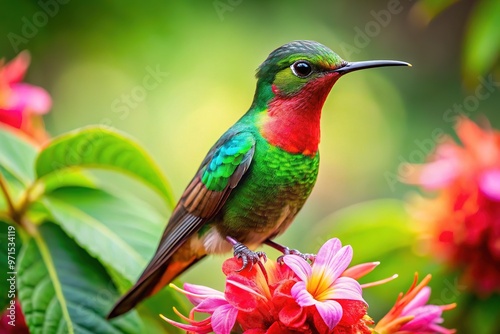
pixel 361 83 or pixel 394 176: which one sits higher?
pixel 361 83

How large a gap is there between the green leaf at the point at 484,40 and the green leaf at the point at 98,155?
1382 millimetres

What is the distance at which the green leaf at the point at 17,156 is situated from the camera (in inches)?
88.6

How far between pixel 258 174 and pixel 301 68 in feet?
1.03

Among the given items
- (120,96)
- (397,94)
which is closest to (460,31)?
(397,94)

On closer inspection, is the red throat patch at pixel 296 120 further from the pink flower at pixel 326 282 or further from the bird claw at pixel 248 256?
the pink flower at pixel 326 282

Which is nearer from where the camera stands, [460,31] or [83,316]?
[83,316]

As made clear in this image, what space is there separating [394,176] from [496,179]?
2.51 meters

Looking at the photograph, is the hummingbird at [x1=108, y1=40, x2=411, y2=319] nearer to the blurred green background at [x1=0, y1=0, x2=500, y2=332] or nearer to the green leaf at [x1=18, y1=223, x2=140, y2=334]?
the green leaf at [x1=18, y1=223, x2=140, y2=334]

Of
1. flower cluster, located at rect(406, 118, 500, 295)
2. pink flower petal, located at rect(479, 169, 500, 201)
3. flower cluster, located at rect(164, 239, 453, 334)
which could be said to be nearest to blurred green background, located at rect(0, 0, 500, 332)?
flower cluster, located at rect(406, 118, 500, 295)

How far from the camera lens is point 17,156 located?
2336 mm

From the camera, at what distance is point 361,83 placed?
6.85 m

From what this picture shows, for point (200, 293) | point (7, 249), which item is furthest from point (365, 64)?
point (7, 249)

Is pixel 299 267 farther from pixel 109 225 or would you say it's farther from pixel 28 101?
pixel 28 101

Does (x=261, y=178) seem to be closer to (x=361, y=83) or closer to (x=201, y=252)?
(x=201, y=252)
